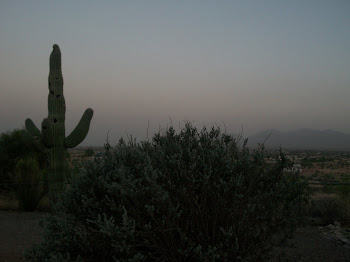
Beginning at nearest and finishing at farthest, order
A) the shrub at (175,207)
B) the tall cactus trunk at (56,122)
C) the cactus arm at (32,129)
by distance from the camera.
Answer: the shrub at (175,207), the tall cactus trunk at (56,122), the cactus arm at (32,129)

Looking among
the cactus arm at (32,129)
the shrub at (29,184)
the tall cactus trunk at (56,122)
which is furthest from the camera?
the shrub at (29,184)

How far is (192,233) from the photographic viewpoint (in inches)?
144

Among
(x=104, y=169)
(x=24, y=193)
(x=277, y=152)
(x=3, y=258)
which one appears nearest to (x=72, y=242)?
(x=104, y=169)

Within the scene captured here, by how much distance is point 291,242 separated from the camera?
336 inches

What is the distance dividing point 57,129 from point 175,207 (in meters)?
7.91

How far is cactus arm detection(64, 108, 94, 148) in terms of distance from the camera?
35.4ft

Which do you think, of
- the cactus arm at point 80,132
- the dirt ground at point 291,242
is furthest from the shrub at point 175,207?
the cactus arm at point 80,132

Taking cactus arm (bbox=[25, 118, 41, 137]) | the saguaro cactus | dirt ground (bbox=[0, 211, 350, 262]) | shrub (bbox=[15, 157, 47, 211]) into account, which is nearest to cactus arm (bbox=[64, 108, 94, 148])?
the saguaro cactus

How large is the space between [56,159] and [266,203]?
25.9ft

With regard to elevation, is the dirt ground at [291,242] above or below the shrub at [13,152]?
below

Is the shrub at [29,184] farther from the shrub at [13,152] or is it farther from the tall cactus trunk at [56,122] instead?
the tall cactus trunk at [56,122]

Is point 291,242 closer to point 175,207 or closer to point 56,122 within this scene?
point 175,207

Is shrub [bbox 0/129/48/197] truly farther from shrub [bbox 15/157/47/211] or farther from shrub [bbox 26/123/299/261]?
shrub [bbox 26/123/299/261]

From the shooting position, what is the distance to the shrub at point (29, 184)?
49.2 ft
